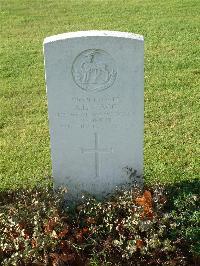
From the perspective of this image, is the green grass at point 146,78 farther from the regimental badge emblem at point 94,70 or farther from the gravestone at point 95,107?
the regimental badge emblem at point 94,70

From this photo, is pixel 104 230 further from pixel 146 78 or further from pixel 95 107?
pixel 146 78

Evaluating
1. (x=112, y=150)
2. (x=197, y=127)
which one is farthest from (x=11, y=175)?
(x=197, y=127)

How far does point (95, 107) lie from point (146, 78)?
12.2 ft

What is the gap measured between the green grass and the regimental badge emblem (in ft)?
4.82

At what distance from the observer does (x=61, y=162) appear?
18.0 feet

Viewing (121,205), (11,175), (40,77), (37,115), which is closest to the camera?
(121,205)

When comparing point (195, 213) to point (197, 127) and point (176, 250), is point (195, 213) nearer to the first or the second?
point (176, 250)

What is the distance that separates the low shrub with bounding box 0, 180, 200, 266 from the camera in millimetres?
4707

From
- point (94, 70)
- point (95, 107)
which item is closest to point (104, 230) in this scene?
point (95, 107)

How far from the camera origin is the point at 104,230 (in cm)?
500

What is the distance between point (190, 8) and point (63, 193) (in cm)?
841

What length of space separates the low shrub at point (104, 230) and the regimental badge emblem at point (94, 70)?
3.57 ft

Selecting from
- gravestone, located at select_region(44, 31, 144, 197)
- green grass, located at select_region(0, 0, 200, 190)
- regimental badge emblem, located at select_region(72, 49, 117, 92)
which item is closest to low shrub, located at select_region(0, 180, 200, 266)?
gravestone, located at select_region(44, 31, 144, 197)

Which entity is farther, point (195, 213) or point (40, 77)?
point (40, 77)
